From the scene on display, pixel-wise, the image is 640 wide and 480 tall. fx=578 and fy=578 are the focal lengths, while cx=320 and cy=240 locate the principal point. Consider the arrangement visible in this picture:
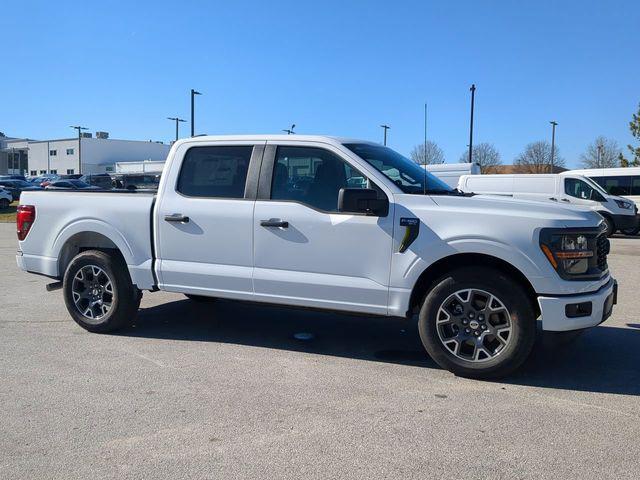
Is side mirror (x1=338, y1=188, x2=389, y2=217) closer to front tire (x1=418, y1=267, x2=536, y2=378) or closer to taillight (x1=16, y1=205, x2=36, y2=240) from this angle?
front tire (x1=418, y1=267, x2=536, y2=378)

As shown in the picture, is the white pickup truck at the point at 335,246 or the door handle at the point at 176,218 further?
the door handle at the point at 176,218

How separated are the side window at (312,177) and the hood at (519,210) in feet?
2.26

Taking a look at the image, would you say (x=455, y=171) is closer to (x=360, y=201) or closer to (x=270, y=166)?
(x=270, y=166)

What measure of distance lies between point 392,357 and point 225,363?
1530 millimetres

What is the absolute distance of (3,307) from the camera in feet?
24.9

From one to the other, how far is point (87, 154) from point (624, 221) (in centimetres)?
A: 7907

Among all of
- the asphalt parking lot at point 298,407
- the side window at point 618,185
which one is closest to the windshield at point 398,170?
the asphalt parking lot at point 298,407

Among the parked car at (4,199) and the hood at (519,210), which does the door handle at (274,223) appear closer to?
the hood at (519,210)

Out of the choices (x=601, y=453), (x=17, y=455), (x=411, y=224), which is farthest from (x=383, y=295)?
(x=17, y=455)

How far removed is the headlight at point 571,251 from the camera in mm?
4426

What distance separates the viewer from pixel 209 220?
5527 millimetres

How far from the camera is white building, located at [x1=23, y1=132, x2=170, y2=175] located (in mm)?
85000

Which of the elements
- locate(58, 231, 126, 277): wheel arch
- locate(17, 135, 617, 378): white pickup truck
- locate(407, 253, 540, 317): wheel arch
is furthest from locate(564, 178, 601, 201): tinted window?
locate(58, 231, 126, 277): wheel arch

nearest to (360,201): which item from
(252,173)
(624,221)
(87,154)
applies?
(252,173)
